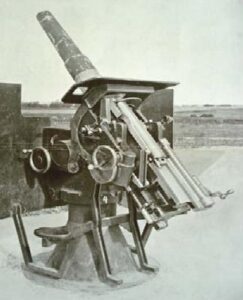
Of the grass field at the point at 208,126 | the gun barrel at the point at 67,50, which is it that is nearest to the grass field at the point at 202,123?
the grass field at the point at 208,126

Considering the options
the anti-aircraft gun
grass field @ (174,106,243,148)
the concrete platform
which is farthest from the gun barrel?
the concrete platform

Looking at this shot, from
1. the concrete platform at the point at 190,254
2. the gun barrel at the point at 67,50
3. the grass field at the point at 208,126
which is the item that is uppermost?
the gun barrel at the point at 67,50

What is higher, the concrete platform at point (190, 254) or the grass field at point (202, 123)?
the grass field at point (202, 123)

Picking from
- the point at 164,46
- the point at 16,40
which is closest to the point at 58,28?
the point at 16,40

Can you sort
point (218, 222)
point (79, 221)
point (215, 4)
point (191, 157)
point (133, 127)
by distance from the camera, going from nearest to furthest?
1. point (133, 127)
2. point (79, 221)
3. point (215, 4)
4. point (218, 222)
5. point (191, 157)

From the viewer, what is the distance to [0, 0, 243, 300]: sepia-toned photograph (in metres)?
3.17

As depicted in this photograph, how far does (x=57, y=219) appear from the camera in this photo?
4363 mm

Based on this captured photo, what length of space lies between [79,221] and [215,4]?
1.59 metres

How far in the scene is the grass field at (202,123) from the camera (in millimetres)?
3779

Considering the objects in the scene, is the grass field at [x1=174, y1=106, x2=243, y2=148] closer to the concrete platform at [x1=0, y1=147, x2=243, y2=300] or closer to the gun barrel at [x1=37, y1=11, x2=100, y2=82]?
the concrete platform at [x1=0, y1=147, x2=243, y2=300]

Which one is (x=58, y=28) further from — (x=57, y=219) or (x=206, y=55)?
(x=57, y=219)

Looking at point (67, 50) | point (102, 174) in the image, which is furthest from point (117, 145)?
point (67, 50)

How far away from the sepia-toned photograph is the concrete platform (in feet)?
0.03

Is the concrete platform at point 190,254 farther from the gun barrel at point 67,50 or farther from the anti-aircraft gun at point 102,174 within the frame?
the gun barrel at point 67,50
